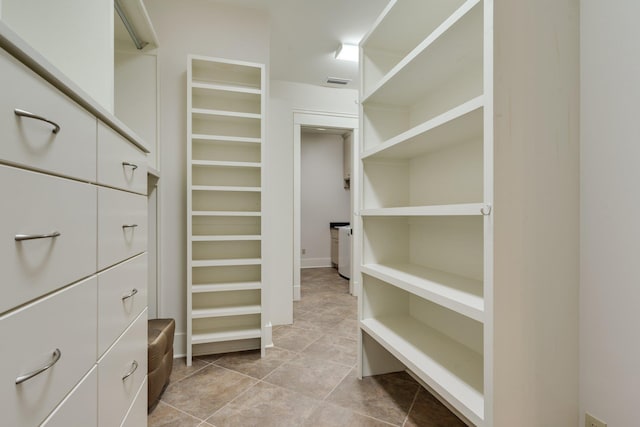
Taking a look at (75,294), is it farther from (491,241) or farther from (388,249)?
(388,249)

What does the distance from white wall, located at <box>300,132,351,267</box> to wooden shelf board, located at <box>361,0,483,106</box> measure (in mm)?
4142

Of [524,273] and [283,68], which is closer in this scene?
[524,273]

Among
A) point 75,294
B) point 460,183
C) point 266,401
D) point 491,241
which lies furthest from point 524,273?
point 266,401

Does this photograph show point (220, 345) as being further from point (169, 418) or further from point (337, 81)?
point (337, 81)

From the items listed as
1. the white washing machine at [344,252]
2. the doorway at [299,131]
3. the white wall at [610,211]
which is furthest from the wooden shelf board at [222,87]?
the white washing machine at [344,252]

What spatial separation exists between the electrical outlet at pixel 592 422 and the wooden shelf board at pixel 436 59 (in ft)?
5.01

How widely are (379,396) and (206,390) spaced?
105cm

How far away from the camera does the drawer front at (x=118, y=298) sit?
2.64 feet

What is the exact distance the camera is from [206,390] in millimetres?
1773

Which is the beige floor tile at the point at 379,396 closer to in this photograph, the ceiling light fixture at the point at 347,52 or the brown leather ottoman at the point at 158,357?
the brown leather ottoman at the point at 158,357

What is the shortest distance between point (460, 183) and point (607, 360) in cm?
91

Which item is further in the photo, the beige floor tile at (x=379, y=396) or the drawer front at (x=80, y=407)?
the beige floor tile at (x=379, y=396)

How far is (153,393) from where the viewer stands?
1562 millimetres

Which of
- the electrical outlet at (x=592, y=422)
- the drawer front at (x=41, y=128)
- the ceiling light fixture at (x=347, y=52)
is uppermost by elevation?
the ceiling light fixture at (x=347, y=52)
